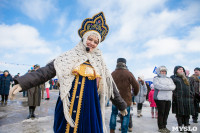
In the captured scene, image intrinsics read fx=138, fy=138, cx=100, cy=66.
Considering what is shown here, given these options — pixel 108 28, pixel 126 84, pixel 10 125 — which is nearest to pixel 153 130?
pixel 126 84

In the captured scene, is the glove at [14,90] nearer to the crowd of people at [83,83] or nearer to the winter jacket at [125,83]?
the crowd of people at [83,83]

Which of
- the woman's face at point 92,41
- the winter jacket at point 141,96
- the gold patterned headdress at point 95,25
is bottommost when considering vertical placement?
the winter jacket at point 141,96

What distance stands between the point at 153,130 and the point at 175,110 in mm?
950

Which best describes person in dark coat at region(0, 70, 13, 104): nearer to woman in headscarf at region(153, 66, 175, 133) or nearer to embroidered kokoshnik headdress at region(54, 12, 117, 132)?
embroidered kokoshnik headdress at region(54, 12, 117, 132)

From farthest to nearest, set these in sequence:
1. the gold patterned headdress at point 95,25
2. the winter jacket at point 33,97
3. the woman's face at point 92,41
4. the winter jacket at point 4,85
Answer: the winter jacket at point 4,85, the winter jacket at point 33,97, the gold patterned headdress at point 95,25, the woman's face at point 92,41

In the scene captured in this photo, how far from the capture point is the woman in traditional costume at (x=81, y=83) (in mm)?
1666

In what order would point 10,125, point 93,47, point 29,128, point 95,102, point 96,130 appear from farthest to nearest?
point 10,125
point 29,128
point 93,47
point 95,102
point 96,130

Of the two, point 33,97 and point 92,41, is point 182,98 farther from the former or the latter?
point 33,97

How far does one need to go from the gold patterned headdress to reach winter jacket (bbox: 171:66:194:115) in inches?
133

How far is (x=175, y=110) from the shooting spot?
14.4ft

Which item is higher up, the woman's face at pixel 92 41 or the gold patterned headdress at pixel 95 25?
the gold patterned headdress at pixel 95 25

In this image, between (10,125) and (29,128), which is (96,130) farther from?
(10,125)

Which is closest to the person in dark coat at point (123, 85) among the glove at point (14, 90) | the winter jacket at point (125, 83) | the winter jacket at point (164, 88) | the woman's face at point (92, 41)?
the winter jacket at point (125, 83)

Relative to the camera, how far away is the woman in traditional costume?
65.6 inches
